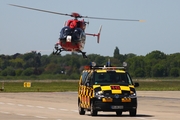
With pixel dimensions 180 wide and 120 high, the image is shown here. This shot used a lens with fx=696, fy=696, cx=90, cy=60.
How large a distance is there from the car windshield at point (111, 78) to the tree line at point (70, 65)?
82470 mm

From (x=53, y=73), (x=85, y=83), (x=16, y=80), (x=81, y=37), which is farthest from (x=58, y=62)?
(x=85, y=83)

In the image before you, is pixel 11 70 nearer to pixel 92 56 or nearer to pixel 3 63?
pixel 3 63

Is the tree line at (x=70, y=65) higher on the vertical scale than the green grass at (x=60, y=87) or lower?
higher

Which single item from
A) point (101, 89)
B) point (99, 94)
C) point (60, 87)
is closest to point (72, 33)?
point (101, 89)

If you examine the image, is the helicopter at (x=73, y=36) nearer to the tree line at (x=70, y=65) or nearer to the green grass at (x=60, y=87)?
the green grass at (x=60, y=87)

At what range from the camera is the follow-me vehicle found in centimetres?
2725

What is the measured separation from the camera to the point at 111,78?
28516mm

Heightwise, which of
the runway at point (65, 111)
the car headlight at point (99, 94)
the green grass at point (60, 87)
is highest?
the green grass at point (60, 87)

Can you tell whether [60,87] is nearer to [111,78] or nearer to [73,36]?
[73,36]

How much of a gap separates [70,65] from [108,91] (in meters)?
91.7

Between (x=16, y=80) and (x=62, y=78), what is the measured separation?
13.4m

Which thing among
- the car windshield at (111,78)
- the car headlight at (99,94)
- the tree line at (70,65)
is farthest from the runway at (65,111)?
the tree line at (70,65)

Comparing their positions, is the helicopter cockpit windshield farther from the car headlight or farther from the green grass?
the car headlight

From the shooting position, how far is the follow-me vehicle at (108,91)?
27.2 metres
